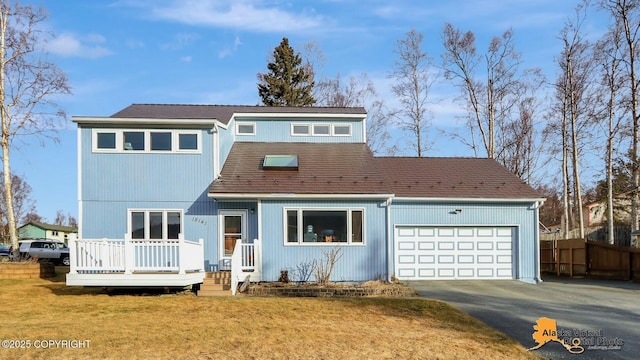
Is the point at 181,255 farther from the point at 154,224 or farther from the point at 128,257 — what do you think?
the point at 154,224

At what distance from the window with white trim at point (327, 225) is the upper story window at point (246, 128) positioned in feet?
17.2

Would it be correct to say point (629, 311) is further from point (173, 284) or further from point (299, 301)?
point (173, 284)

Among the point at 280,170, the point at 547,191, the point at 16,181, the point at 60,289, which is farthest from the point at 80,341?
the point at 16,181

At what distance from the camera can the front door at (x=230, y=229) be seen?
15945 mm

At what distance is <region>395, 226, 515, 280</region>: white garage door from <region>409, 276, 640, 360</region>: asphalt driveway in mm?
616

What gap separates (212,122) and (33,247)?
1758 cm

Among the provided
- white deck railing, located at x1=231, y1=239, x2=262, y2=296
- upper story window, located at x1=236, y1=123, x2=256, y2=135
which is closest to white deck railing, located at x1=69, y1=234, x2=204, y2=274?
white deck railing, located at x1=231, y1=239, x2=262, y2=296

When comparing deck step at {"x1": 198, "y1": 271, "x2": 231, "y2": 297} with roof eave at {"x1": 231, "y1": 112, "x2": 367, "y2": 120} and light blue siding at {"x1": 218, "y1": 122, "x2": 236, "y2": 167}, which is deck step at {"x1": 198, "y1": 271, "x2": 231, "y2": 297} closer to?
light blue siding at {"x1": 218, "y1": 122, "x2": 236, "y2": 167}

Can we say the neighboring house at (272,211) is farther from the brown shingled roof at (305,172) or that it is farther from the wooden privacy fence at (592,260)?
the wooden privacy fence at (592,260)

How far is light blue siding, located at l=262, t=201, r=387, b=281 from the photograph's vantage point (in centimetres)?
1555

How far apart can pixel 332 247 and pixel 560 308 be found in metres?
6.46

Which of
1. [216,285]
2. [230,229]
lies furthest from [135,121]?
[216,285]

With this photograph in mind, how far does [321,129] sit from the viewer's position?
20016 millimetres

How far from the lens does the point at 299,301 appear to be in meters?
12.4
